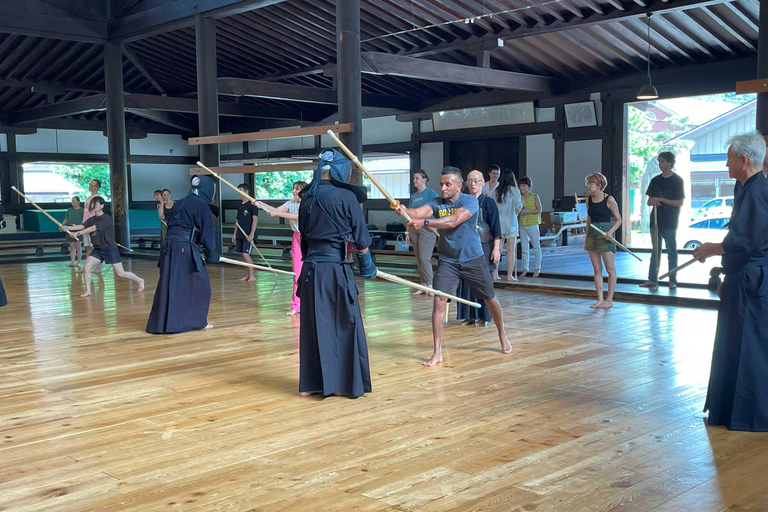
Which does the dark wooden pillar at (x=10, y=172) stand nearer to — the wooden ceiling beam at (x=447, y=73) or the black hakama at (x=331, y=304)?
Answer: the wooden ceiling beam at (x=447, y=73)

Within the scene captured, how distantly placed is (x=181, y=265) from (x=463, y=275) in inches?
98.7

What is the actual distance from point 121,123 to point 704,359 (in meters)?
11.6

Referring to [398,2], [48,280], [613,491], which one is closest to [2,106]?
[48,280]

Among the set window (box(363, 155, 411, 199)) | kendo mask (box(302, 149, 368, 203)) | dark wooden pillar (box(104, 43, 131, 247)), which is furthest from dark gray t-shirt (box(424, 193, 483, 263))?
window (box(363, 155, 411, 199))

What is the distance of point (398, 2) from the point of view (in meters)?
Answer: 10.8

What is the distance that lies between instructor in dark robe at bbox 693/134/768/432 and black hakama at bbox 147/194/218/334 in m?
4.02

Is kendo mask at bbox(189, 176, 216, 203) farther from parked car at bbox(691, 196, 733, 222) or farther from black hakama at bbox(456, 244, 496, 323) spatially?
parked car at bbox(691, 196, 733, 222)

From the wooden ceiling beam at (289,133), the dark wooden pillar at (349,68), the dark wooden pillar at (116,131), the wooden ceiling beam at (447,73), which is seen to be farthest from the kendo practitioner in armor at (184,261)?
the dark wooden pillar at (116,131)

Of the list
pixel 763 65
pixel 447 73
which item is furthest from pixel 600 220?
pixel 447 73

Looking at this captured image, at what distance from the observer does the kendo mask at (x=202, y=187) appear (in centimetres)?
613

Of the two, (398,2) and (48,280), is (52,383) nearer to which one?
(48,280)

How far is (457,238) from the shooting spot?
16.2ft

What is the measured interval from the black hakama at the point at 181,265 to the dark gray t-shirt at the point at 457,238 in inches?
83.2

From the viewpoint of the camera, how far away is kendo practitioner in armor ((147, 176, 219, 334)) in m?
6.06
